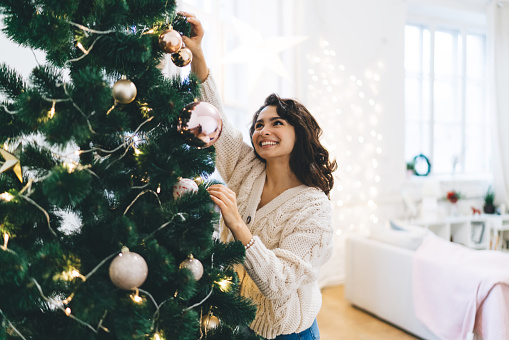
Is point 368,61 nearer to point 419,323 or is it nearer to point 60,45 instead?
point 419,323

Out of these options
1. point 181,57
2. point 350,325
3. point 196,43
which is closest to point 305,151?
point 196,43

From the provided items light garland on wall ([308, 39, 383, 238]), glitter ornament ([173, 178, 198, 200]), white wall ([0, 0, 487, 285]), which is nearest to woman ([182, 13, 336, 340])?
glitter ornament ([173, 178, 198, 200])

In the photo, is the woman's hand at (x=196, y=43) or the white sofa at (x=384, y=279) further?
the white sofa at (x=384, y=279)

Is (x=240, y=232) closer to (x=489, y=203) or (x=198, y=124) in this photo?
(x=198, y=124)

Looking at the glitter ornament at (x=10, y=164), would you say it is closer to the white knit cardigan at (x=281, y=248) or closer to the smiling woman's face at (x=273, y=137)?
the white knit cardigan at (x=281, y=248)

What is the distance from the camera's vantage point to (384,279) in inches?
118

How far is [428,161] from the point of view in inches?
189

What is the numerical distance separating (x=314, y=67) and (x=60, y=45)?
10.7ft

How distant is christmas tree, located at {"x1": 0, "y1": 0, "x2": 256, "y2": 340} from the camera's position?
Answer: 25.2 inches

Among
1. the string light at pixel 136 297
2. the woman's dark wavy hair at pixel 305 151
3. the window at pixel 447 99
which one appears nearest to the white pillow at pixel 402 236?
the woman's dark wavy hair at pixel 305 151

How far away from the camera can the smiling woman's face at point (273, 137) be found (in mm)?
1349

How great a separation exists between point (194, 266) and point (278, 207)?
616 millimetres

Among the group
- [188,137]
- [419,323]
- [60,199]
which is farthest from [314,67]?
[60,199]

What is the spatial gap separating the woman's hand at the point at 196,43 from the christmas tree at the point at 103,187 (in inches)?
9.3
